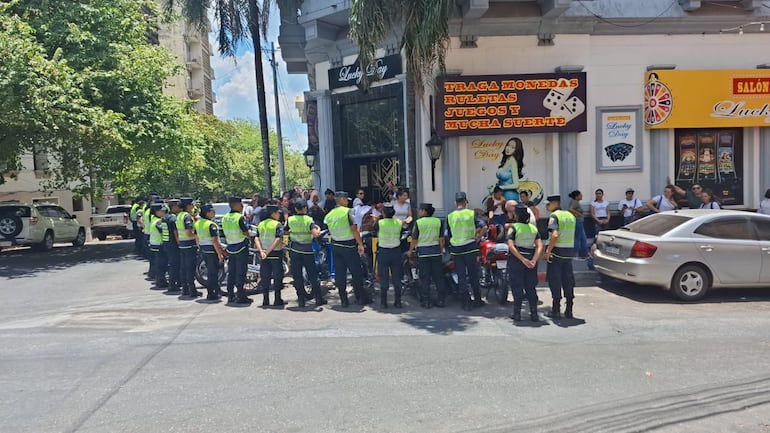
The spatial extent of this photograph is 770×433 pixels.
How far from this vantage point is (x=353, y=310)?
8.10 metres

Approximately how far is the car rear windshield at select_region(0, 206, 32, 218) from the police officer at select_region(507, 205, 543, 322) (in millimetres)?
16656

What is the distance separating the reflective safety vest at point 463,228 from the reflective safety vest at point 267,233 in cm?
269

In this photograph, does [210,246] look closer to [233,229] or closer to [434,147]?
[233,229]

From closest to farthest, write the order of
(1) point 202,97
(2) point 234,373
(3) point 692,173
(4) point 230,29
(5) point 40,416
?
1. (5) point 40,416
2. (2) point 234,373
3. (3) point 692,173
4. (4) point 230,29
5. (1) point 202,97

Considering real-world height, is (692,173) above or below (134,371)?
above

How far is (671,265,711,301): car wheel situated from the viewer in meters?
8.23

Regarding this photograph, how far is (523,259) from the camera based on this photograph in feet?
23.6

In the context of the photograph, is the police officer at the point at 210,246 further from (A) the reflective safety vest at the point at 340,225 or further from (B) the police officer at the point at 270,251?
(A) the reflective safety vest at the point at 340,225

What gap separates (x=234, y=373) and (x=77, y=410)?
4.39ft

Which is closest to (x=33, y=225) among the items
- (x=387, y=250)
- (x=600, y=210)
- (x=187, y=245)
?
(x=187, y=245)

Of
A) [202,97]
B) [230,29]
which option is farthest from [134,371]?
[202,97]

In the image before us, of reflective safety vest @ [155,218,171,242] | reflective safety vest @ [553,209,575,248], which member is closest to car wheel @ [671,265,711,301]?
reflective safety vest @ [553,209,575,248]

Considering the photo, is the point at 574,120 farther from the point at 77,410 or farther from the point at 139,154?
the point at 139,154

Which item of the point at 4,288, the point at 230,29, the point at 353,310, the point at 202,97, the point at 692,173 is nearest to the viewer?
the point at 353,310
